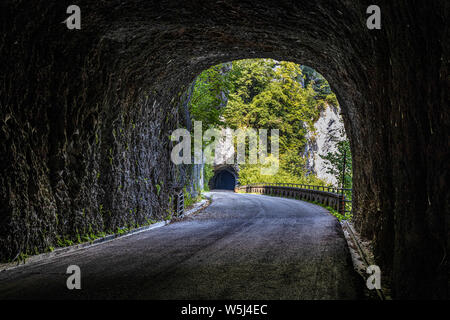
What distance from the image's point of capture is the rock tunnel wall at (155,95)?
4430 mm

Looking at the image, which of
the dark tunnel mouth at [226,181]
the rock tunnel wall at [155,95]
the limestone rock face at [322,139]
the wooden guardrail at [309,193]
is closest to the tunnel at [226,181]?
the dark tunnel mouth at [226,181]

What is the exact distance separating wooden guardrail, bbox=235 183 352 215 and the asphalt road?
323 inches

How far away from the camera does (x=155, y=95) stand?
14570 mm

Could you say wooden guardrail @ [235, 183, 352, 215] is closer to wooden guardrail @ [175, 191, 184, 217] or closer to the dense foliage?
the dense foliage

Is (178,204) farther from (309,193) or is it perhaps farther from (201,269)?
(309,193)

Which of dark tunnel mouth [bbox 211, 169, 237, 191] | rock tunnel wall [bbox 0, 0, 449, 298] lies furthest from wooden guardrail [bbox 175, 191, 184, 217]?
dark tunnel mouth [bbox 211, 169, 237, 191]

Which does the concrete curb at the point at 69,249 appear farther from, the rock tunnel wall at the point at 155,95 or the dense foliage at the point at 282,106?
the dense foliage at the point at 282,106

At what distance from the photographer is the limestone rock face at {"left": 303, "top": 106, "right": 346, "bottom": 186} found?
48141 millimetres

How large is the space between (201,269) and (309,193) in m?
22.6

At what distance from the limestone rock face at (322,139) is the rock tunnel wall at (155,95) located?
1374 inches

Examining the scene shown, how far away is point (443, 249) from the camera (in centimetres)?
412
